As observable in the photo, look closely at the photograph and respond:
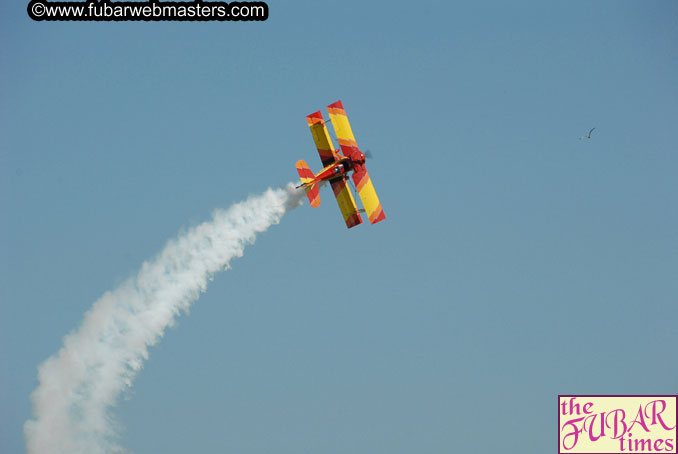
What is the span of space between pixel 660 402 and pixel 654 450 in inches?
87.9

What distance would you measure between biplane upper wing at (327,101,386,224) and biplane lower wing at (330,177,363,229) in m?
0.54

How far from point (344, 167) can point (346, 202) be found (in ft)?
6.39

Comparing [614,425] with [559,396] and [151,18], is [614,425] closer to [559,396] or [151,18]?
[559,396]

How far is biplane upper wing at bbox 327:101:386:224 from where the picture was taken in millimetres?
67250

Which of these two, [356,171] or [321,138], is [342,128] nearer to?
[321,138]

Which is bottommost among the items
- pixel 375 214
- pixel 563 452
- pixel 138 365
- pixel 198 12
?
pixel 563 452

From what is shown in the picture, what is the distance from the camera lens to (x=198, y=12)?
6212cm

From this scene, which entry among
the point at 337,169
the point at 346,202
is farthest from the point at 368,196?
the point at 337,169

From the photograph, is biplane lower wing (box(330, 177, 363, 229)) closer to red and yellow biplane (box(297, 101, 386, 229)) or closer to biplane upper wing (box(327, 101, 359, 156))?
red and yellow biplane (box(297, 101, 386, 229))

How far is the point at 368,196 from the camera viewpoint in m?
67.7

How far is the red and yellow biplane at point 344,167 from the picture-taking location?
66812mm

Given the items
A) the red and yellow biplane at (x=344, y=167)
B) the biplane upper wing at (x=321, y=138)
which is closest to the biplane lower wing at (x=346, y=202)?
the red and yellow biplane at (x=344, y=167)

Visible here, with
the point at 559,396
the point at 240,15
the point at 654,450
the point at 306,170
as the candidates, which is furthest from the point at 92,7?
the point at 654,450

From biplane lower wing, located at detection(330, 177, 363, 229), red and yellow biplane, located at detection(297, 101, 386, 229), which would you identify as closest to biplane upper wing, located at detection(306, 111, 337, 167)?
red and yellow biplane, located at detection(297, 101, 386, 229)
